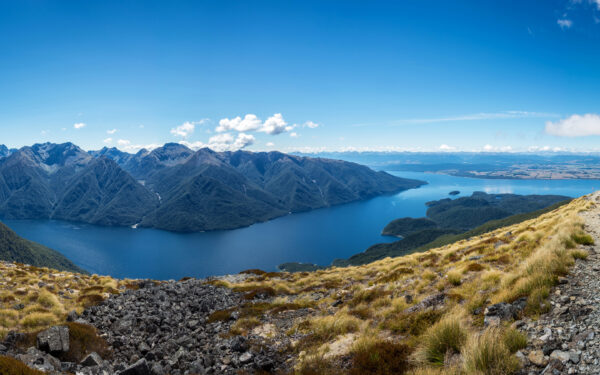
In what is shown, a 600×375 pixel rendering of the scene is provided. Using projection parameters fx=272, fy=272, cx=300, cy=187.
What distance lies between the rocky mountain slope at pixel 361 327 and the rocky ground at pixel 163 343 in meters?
0.06

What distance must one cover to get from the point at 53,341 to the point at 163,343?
4.41 m

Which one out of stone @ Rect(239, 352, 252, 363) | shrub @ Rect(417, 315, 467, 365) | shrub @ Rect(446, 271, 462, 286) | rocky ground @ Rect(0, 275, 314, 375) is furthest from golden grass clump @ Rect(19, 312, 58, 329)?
shrub @ Rect(446, 271, 462, 286)

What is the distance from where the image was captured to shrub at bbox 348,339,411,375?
8.51 m

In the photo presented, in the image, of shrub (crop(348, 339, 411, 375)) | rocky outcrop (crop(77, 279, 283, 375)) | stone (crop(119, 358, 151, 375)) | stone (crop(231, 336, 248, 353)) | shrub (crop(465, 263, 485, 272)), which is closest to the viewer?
shrub (crop(348, 339, 411, 375))

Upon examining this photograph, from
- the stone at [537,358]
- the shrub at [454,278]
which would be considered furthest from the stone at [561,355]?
the shrub at [454,278]

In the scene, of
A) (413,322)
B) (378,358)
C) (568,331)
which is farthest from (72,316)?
(568,331)

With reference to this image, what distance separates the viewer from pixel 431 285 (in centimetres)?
1608

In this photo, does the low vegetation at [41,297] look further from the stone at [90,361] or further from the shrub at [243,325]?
the shrub at [243,325]

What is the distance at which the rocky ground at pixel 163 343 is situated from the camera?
10609 millimetres

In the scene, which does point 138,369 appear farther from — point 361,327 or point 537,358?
point 537,358

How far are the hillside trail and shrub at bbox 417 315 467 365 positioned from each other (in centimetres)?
167

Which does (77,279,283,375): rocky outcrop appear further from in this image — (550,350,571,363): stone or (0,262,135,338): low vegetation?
(550,350,571,363): stone

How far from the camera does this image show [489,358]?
7.01 metres

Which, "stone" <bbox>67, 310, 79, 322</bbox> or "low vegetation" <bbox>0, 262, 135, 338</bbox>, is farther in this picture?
"stone" <bbox>67, 310, 79, 322</bbox>
